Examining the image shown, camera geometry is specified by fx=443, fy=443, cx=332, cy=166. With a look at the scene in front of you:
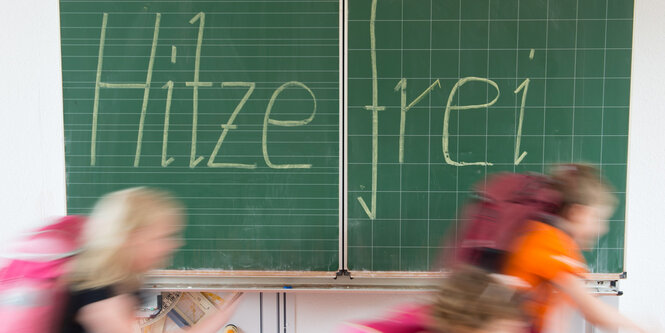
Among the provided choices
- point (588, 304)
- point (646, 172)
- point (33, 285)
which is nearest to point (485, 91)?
point (646, 172)

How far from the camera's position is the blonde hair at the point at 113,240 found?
1171mm

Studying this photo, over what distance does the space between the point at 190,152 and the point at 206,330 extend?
3.01 ft

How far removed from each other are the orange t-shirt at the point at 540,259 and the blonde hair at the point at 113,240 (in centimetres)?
107

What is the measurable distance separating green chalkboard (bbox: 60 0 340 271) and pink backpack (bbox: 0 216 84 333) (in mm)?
967

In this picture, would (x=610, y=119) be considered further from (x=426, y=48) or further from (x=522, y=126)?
(x=426, y=48)

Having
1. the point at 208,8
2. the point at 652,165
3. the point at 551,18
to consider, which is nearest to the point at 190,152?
the point at 208,8

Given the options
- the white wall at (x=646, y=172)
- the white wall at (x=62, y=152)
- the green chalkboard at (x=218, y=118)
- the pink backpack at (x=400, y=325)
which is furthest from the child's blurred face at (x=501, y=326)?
the white wall at (x=646, y=172)

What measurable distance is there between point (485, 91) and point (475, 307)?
1.28 metres

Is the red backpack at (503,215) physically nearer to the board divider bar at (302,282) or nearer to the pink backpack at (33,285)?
the board divider bar at (302,282)

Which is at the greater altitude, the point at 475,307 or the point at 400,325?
the point at 475,307

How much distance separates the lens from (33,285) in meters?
1.07

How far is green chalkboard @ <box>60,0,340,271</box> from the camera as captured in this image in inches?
81.2

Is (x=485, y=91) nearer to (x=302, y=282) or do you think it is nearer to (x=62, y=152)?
(x=302, y=282)

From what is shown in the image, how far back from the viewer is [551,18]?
202cm
